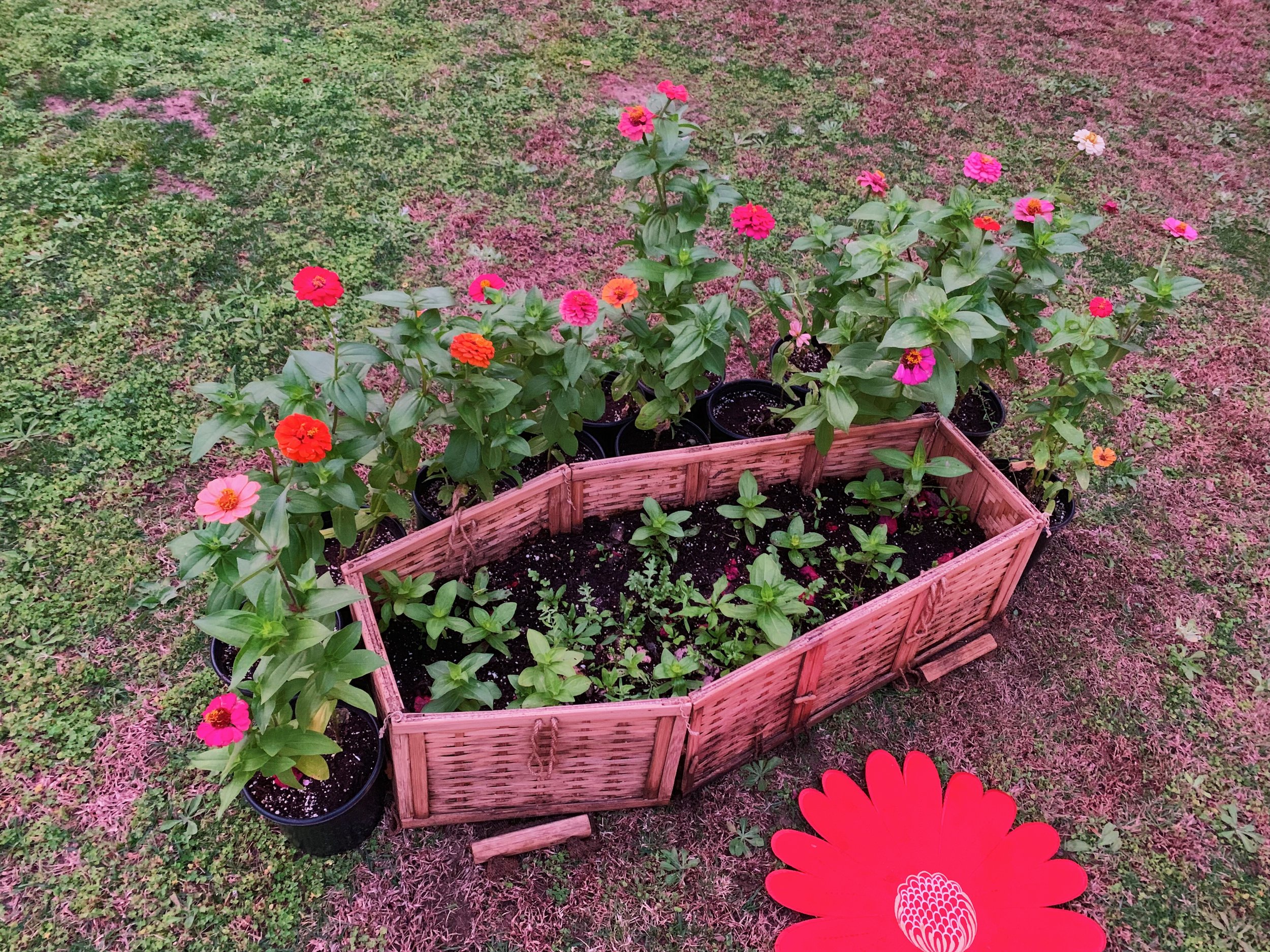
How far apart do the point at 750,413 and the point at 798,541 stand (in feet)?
2.28

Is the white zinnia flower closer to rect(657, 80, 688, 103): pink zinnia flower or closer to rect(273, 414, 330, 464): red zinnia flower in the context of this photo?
rect(657, 80, 688, 103): pink zinnia flower

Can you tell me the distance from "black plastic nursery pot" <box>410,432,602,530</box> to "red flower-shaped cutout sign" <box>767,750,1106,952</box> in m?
1.28

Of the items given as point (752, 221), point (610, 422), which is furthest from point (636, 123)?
point (610, 422)

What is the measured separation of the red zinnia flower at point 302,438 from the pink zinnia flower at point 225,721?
53 centimetres

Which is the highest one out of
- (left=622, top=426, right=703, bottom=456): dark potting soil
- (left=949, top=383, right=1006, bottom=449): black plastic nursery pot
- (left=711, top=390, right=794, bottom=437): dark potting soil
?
(left=949, top=383, right=1006, bottom=449): black plastic nursery pot

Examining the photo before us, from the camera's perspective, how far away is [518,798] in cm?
221

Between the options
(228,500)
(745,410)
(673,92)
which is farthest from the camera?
(745,410)

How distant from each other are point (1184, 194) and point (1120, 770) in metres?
3.79

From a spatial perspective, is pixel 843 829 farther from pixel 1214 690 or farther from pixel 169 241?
pixel 169 241

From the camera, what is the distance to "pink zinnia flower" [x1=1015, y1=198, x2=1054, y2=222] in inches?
99.1

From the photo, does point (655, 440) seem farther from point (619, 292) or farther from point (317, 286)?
point (317, 286)

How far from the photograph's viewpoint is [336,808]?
2.05 meters

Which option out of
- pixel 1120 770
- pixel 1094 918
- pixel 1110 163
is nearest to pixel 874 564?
pixel 1120 770

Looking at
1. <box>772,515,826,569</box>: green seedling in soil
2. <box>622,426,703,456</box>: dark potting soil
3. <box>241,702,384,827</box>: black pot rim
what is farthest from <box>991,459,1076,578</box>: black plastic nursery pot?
<box>241,702,384,827</box>: black pot rim
